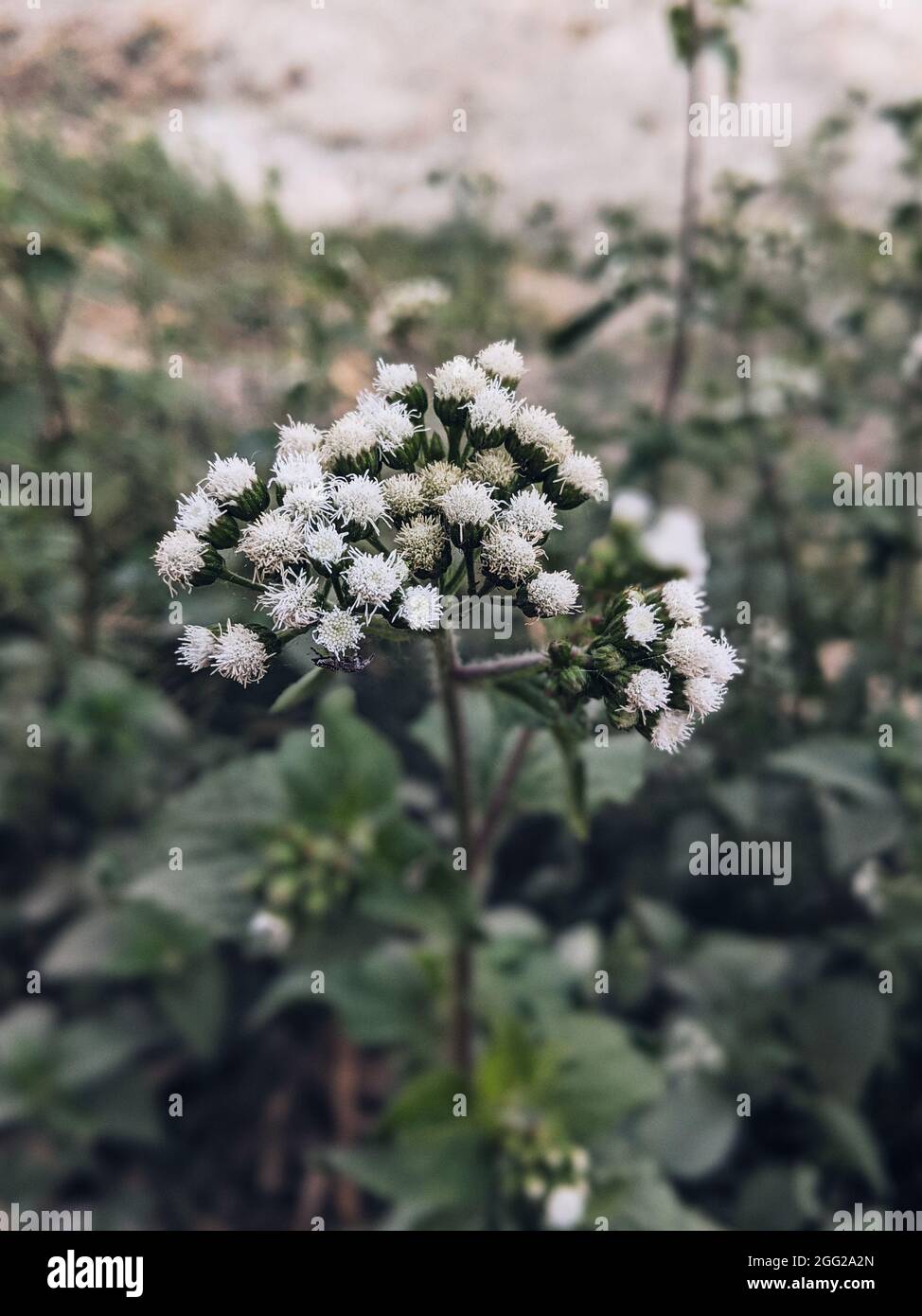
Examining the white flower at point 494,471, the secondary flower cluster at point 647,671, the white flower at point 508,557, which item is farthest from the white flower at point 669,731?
the white flower at point 494,471

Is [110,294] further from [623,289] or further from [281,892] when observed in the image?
[281,892]

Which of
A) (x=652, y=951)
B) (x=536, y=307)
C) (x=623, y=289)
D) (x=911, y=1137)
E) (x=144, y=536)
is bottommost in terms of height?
(x=911, y=1137)

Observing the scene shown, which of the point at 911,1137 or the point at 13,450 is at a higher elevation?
the point at 13,450

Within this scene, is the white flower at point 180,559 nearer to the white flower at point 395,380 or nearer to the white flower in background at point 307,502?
the white flower in background at point 307,502

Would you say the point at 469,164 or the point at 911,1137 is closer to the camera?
the point at 911,1137
